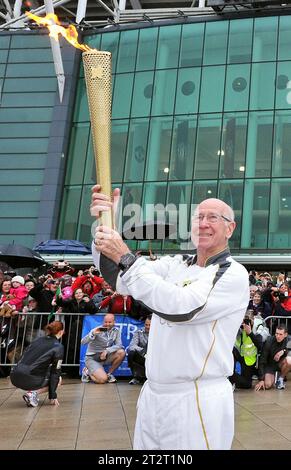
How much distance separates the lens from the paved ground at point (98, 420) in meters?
5.67

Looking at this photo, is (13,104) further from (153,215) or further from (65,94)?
(153,215)

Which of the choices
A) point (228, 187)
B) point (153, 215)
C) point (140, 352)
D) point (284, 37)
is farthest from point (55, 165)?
point (140, 352)

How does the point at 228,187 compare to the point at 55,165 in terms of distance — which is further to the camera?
the point at 55,165

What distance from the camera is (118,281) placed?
247 centimetres

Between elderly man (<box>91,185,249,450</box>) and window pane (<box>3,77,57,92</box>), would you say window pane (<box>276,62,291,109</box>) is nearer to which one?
window pane (<box>3,77,57,92</box>)

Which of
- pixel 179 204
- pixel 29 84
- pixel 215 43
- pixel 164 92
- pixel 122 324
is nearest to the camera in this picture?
pixel 122 324

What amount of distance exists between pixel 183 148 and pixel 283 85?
5844 millimetres

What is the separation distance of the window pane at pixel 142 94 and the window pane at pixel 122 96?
13.5 inches

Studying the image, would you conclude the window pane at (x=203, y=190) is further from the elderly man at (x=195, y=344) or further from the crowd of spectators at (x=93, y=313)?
the elderly man at (x=195, y=344)

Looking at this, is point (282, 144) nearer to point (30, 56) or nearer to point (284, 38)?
point (284, 38)

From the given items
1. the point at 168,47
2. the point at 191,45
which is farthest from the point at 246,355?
the point at 168,47

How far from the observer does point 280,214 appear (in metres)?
24.3

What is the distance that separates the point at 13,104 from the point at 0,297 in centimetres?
2008

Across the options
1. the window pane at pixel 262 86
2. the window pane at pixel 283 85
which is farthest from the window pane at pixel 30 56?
the window pane at pixel 283 85
